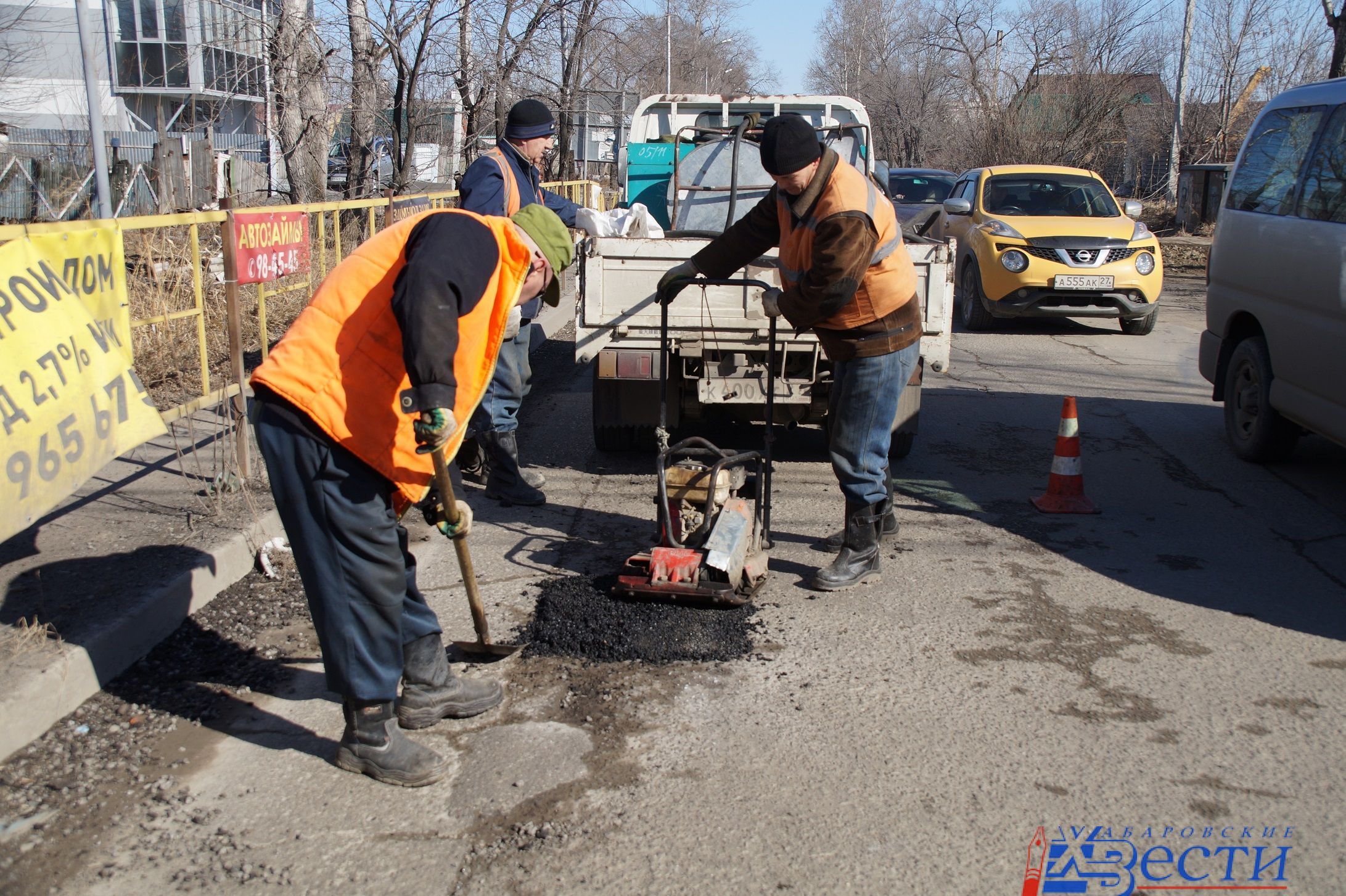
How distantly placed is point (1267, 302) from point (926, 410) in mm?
2502

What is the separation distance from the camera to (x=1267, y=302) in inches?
242

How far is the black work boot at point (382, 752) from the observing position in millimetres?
3084

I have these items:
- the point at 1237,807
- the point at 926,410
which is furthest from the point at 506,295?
the point at 926,410

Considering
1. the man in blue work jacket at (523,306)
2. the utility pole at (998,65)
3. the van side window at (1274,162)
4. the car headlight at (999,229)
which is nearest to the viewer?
the man in blue work jacket at (523,306)

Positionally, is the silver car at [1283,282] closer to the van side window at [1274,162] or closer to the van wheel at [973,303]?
the van side window at [1274,162]

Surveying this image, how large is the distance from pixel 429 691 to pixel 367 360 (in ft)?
3.77

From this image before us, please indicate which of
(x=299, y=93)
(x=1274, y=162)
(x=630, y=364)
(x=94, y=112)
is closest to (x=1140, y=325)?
(x=1274, y=162)

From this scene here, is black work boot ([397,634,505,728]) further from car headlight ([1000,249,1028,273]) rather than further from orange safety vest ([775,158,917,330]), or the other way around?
car headlight ([1000,249,1028,273])

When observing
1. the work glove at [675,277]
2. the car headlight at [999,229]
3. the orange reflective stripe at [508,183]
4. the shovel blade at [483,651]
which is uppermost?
the orange reflective stripe at [508,183]

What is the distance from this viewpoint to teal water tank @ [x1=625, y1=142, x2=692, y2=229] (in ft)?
30.8

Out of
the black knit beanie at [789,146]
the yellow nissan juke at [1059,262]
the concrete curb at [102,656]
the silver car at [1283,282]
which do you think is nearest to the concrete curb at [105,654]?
the concrete curb at [102,656]

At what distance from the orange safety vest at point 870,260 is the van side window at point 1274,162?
9.50ft

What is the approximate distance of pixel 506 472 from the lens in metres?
5.79

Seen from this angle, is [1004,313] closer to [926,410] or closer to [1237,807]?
[926,410]
